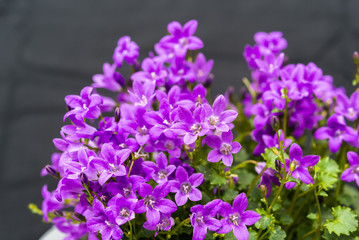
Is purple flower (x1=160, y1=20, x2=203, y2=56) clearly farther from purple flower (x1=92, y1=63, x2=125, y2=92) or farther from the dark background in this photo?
the dark background

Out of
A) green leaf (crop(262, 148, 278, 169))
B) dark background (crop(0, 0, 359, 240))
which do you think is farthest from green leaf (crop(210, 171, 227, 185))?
dark background (crop(0, 0, 359, 240))

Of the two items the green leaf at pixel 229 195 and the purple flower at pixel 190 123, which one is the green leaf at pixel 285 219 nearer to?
the green leaf at pixel 229 195

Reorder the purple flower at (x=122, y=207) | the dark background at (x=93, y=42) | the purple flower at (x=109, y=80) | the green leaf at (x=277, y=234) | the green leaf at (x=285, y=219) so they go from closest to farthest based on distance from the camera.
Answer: the purple flower at (x=122, y=207) → the green leaf at (x=277, y=234) → the green leaf at (x=285, y=219) → the purple flower at (x=109, y=80) → the dark background at (x=93, y=42)

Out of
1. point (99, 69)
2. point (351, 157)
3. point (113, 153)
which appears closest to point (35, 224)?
point (99, 69)

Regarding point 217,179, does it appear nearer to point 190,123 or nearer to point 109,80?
point 190,123

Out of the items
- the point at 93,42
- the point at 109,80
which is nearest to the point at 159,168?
the point at 109,80

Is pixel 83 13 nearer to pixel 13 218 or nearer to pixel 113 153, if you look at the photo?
pixel 13 218

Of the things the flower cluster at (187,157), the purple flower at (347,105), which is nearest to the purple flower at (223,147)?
the flower cluster at (187,157)
